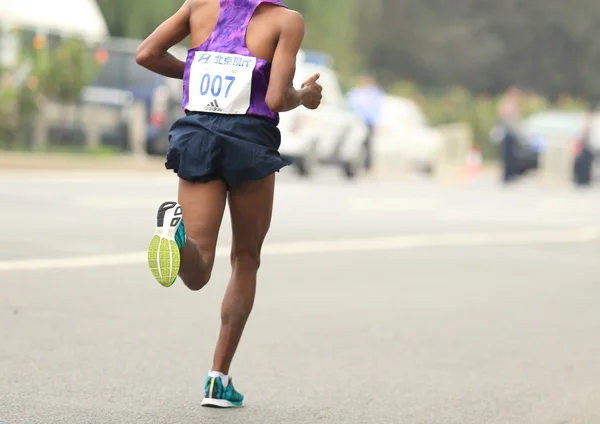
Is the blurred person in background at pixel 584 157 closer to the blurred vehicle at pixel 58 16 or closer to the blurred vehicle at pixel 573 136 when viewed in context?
the blurred vehicle at pixel 573 136

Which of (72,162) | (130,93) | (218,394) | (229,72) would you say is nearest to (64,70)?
(72,162)

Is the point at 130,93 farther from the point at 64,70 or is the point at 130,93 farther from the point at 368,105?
the point at 368,105

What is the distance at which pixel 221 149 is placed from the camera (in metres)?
6.23

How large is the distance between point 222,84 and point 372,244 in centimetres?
943

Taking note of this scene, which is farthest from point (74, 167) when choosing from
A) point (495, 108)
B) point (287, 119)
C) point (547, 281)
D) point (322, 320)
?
point (495, 108)

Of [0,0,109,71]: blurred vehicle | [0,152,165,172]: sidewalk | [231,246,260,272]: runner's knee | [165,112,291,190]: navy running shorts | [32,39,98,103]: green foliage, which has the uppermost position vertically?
[0,0,109,71]: blurred vehicle

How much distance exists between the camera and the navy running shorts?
6.22m

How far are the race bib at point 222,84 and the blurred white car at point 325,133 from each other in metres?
19.4

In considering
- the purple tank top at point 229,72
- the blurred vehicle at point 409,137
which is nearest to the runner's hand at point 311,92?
the purple tank top at point 229,72

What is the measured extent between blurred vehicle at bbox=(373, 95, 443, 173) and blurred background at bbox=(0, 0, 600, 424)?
55 mm

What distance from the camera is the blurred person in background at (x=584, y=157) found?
35.3 metres

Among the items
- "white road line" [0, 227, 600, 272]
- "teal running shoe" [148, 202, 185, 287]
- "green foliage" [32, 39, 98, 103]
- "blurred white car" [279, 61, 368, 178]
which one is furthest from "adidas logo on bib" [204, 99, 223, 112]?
"green foliage" [32, 39, 98, 103]

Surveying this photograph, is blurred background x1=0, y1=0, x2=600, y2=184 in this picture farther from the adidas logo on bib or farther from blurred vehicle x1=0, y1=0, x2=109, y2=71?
the adidas logo on bib

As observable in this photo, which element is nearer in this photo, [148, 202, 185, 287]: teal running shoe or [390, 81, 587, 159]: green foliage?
[148, 202, 185, 287]: teal running shoe
